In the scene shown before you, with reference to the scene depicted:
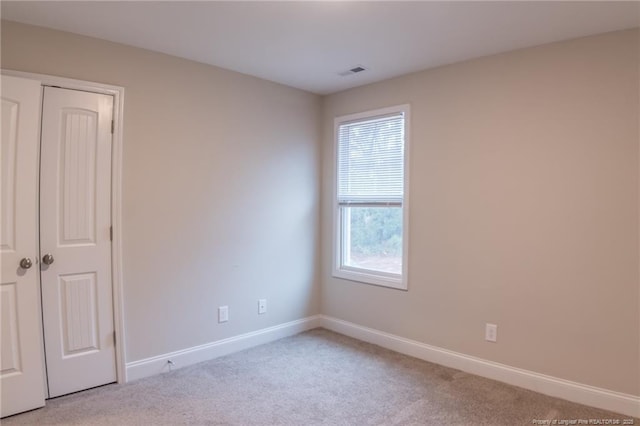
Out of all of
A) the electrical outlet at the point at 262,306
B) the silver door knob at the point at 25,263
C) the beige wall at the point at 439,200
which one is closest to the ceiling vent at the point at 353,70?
the beige wall at the point at 439,200

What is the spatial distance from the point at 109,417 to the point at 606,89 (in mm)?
3792

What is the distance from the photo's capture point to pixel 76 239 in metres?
2.81

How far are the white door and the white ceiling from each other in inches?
24.4

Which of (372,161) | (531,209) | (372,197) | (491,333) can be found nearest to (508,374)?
(491,333)

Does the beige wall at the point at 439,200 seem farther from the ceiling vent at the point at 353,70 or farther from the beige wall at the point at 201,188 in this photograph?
the ceiling vent at the point at 353,70

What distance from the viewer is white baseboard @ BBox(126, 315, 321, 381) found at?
3105mm

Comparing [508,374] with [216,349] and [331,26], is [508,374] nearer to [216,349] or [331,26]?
[216,349]

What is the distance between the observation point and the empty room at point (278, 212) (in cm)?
254

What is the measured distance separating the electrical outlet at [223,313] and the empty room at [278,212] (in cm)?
2

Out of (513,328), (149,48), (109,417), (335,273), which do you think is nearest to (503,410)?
(513,328)

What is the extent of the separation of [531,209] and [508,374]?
4.08 feet

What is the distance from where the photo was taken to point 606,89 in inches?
104

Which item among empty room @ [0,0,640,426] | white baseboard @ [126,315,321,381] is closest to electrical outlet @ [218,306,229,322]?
empty room @ [0,0,640,426]

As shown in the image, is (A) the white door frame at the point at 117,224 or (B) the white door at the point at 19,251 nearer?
(B) the white door at the point at 19,251
